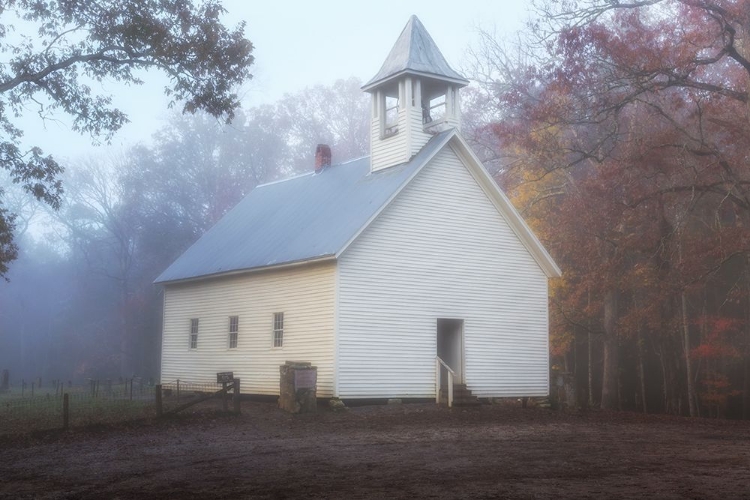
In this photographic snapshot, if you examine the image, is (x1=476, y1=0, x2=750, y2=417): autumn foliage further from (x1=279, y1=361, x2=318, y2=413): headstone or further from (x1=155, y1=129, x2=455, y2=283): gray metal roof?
(x1=279, y1=361, x2=318, y2=413): headstone

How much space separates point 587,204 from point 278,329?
11703mm

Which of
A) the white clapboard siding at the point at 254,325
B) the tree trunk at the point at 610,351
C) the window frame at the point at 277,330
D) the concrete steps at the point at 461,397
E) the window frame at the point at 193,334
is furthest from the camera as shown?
the tree trunk at the point at 610,351

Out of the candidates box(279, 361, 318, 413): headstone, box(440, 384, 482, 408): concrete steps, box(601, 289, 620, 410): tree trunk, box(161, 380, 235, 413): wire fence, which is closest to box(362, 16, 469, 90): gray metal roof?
box(440, 384, 482, 408): concrete steps

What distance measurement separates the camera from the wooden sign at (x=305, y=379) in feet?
75.2

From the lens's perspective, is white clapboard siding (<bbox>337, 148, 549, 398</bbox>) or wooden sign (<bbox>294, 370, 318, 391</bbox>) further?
white clapboard siding (<bbox>337, 148, 549, 398</bbox>)

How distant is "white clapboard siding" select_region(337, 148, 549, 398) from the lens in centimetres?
2462

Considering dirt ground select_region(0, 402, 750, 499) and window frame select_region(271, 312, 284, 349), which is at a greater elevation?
window frame select_region(271, 312, 284, 349)

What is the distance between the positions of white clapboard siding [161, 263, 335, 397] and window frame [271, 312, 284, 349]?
0.15 m

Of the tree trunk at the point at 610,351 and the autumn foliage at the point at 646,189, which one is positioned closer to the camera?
the autumn foliage at the point at 646,189

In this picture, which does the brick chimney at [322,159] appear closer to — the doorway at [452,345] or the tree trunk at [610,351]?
the doorway at [452,345]

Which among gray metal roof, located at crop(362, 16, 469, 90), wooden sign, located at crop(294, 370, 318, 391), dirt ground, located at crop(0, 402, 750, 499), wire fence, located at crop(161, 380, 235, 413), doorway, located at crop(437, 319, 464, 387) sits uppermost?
gray metal roof, located at crop(362, 16, 469, 90)

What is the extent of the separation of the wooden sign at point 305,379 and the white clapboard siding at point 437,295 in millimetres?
965

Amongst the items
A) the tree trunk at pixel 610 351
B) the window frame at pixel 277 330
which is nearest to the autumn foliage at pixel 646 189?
the tree trunk at pixel 610 351

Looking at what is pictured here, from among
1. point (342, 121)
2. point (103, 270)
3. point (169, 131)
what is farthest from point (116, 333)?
point (342, 121)
